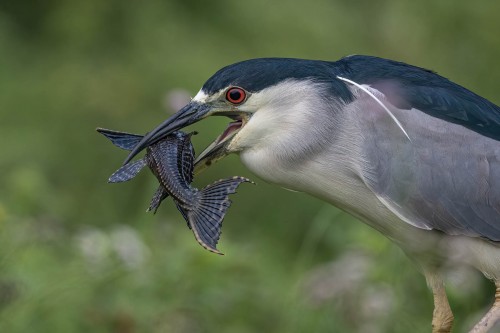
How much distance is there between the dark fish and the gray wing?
1.37ft

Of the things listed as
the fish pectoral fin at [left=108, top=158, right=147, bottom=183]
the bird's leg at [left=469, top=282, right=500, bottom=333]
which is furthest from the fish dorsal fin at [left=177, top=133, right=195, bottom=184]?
the bird's leg at [left=469, top=282, right=500, bottom=333]

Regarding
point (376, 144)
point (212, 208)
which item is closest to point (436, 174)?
point (376, 144)

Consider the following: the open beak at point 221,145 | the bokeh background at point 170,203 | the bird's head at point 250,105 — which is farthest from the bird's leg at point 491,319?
the open beak at point 221,145

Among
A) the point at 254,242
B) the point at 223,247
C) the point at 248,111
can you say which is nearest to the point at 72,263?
the point at 223,247

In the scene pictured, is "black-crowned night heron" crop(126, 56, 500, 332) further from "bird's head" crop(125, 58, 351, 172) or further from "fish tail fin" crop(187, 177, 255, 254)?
"fish tail fin" crop(187, 177, 255, 254)

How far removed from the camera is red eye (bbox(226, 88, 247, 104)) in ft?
10.5

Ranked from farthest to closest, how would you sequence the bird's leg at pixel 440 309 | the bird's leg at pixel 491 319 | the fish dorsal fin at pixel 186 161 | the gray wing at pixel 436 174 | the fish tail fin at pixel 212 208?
the bird's leg at pixel 440 309, the bird's leg at pixel 491 319, the gray wing at pixel 436 174, the fish dorsal fin at pixel 186 161, the fish tail fin at pixel 212 208

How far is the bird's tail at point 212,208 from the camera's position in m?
3.05

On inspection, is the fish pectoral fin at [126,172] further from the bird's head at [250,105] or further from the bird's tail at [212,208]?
the bird's tail at [212,208]

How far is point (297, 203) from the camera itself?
5770mm

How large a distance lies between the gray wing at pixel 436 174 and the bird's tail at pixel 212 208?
1.32ft

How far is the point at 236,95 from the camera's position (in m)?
3.21

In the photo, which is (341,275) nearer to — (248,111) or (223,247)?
(223,247)

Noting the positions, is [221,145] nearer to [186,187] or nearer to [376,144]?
[186,187]
